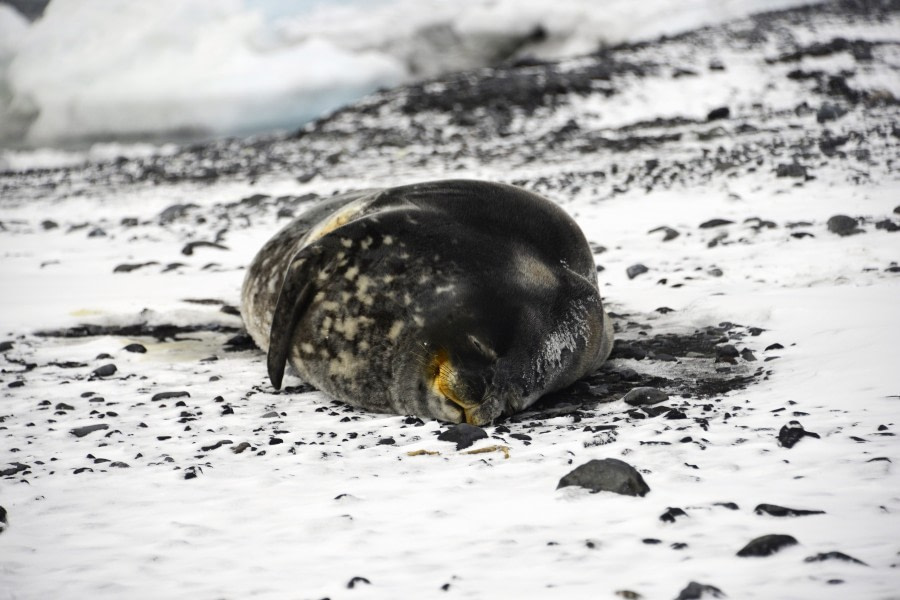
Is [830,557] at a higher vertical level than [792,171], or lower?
lower

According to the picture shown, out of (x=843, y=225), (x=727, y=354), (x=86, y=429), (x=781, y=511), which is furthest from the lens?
(x=843, y=225)

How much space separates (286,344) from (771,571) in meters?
2.38

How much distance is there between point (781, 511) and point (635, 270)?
358 centimetres

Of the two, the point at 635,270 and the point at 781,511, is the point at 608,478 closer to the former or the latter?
the point at 781,511

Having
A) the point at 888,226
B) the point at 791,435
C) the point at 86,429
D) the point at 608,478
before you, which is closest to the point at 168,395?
the point at 86,429

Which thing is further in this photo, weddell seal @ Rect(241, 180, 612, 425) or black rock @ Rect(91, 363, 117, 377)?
black rock @ Rect(91, 363, 117, 377)

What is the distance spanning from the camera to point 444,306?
11.2 feet

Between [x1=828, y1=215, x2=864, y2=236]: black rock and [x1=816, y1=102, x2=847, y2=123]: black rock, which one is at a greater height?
[x1=816, y1=102, x2=847, y2=123]: black rock

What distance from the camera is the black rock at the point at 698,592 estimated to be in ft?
5.91

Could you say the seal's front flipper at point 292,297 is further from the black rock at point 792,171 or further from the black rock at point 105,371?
the black rock at point 792,171

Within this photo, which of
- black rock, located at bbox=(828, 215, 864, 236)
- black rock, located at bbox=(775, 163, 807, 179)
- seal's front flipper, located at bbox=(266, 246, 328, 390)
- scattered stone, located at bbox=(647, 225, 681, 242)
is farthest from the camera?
black rock, located at bbox=(775, 163, 807, 179)

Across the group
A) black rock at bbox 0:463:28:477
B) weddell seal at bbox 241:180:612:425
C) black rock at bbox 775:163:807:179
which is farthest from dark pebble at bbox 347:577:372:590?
black rock at bbox 775:163:807:179

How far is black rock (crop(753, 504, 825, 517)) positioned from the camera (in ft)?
7.14

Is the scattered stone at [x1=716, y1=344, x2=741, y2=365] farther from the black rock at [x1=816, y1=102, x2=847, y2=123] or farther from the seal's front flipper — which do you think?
the black rock at [x1=816, y1=102, x2=847, y2=123]
